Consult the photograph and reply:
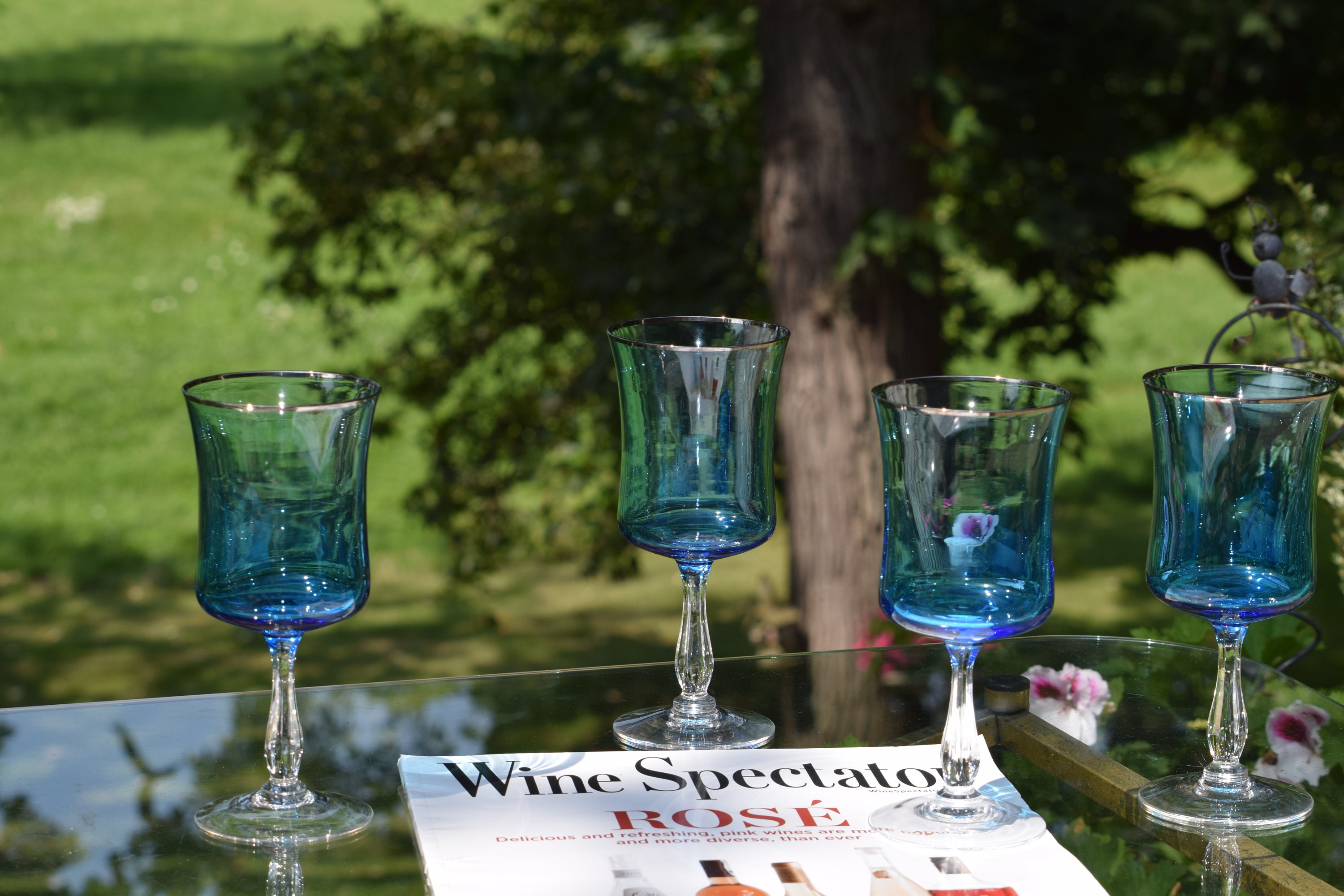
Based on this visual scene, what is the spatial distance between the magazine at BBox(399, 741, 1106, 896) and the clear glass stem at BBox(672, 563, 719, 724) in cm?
10

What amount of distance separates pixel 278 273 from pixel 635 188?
1.21m

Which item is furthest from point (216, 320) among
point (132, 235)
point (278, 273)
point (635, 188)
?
point (635, 188)

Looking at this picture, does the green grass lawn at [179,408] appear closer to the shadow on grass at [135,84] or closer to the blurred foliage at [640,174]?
the shadow on grass at [135,84]

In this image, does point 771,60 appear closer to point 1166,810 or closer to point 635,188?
point 635,188

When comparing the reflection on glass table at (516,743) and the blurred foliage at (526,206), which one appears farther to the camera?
the blurred foliage at (526,206)

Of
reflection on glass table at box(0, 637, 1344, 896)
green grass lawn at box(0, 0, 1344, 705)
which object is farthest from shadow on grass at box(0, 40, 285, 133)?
reflection on glass table at box(0, 637, 1344, 896)

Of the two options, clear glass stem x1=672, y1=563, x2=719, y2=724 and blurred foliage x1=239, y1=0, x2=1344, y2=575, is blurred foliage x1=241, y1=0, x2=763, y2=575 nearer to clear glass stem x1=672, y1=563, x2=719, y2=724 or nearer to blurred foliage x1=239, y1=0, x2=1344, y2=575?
blurred foliage x1=239, y1=0, x2=1344, y2=575

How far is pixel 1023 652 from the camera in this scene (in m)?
1.62

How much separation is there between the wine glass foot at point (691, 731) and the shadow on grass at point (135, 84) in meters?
9.45

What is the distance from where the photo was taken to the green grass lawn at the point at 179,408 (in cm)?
473

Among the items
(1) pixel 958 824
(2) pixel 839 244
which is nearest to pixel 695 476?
(1) pixel 958 824

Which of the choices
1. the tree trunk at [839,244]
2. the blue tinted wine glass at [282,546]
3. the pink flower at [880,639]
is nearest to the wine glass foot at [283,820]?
the blue tinted wine glass at [282,546]

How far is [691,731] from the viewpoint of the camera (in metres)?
1.39

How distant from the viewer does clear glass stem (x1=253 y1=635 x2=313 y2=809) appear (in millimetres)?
1213
